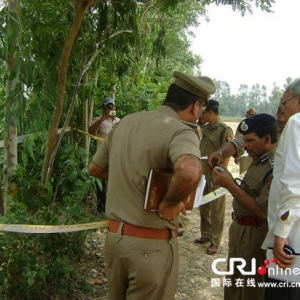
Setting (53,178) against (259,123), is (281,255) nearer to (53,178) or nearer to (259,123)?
(259,123)

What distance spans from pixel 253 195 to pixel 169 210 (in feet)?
3.08

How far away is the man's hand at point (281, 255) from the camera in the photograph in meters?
1.92

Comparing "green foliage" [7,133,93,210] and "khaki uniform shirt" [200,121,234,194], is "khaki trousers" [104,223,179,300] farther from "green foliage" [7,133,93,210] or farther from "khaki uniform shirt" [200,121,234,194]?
"khaki uniform shirt" [200,121,234,194]

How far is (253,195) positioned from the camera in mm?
2562

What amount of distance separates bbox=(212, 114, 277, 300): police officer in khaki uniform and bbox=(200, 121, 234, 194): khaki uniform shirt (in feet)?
7.12

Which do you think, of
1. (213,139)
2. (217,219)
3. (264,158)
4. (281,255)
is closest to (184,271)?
(217,219)

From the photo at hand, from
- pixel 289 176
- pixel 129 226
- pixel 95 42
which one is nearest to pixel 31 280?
pixel 129 226

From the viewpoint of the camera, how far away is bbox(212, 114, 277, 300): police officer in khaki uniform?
249 centimetres

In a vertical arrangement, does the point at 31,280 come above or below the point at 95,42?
below

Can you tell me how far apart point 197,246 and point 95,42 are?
2944 millimetres

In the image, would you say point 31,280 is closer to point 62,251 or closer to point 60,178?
point 62,251

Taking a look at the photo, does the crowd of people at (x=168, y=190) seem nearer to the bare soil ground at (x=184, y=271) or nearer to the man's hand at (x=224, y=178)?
the man's hand at (x=224, y=178)

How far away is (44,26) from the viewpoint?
117 inches

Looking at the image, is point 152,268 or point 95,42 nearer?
point 152,268
